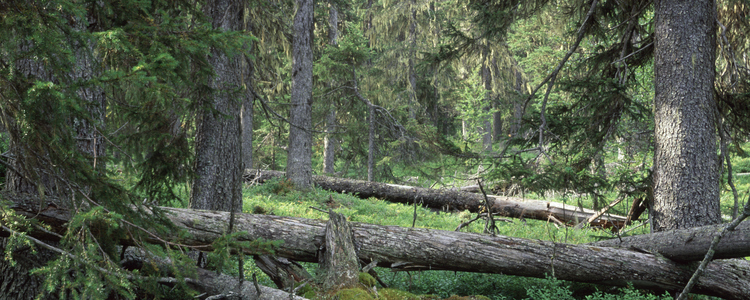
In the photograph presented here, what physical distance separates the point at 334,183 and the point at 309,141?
248 cm

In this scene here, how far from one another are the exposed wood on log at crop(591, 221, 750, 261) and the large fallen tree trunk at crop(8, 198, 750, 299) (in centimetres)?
17

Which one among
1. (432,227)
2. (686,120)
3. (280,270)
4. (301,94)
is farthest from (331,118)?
(280,270)

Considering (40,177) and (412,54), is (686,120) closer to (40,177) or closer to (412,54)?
(40,177)

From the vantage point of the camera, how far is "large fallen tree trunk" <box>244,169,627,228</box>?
454 inches

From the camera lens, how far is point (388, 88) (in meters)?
19.5

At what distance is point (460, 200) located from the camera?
14.2 meters

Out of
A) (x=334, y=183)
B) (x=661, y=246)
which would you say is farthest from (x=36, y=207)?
(x=334, y=183)

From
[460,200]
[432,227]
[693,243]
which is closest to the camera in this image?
[693,243]

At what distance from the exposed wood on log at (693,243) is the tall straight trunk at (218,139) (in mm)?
5629

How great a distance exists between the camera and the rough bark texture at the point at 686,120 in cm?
661

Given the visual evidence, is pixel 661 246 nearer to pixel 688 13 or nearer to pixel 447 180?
pixel 688 13

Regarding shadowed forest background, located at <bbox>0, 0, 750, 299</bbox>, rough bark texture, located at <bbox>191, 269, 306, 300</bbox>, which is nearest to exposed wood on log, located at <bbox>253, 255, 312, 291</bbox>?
shadowed forest background, located at <bbox>0, 0, 750, 299</bbox>

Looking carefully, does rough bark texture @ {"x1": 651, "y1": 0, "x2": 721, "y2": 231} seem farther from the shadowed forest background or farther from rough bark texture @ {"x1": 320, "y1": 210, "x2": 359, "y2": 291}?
rough bark texture @ {"x1": 320, "y1": 210, "x2": 359, "y2": 291}

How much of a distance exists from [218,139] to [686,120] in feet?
22.6
